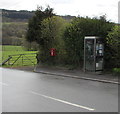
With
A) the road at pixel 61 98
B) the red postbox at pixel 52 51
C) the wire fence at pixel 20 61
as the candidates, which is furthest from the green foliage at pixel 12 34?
the road at pixel 61 98

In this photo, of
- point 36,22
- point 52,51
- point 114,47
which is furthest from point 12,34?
point 114,47

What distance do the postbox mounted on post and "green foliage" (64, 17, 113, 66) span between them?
2.11 feet

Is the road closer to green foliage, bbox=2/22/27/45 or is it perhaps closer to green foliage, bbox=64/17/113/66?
green foliage, bbox=64/17/113/66

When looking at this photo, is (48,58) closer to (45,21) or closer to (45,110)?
(45,21)

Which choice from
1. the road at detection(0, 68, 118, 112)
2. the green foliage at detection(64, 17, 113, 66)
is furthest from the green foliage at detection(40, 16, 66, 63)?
the road at detection(0, 68, 118, 112)

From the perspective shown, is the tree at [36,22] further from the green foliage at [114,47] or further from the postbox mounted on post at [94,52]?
the green foliage at [114,47]

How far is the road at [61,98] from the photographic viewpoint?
729 cm

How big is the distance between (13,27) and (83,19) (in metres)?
51.4

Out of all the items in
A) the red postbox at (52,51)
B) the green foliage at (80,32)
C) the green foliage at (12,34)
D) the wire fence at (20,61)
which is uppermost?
the green foliage at (12,34)

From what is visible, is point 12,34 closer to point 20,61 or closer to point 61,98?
point 20,61

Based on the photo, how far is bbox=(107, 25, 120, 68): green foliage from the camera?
13.1 meters

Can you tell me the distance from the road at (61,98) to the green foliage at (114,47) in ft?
8.90

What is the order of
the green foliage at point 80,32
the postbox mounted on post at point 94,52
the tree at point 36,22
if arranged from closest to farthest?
the postbox mounted on post at point 94,52
the green foliage at point 80,32
the tree at point 36,22

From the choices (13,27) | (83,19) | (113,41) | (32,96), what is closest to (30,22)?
(83,19)
